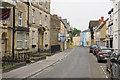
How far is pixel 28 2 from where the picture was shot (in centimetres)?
2312

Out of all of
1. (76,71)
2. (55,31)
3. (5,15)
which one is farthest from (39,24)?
(76,71)

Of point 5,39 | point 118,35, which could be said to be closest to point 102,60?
point 5,39

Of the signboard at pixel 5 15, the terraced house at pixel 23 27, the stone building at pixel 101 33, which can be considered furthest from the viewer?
the stone building at pixel 101 33

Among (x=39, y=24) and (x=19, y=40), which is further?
(x=39, y=24)

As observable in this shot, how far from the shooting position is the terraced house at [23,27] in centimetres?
1888

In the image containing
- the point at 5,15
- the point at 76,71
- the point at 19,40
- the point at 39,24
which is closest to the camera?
the point at 76,71

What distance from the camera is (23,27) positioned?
22.2 m

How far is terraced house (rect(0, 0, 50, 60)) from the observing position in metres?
18.9

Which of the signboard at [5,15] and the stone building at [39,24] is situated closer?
the signboard at [5,15]

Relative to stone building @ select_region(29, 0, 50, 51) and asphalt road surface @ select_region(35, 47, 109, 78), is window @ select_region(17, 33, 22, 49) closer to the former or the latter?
stone building @ select_region(29, 0, 50, 51)

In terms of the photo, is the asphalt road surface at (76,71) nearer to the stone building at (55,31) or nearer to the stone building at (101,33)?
the stone building at (55,31)

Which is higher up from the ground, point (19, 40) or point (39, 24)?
point (39, 24)

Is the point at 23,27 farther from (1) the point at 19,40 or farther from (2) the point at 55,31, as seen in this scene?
(2) the point at 55,31

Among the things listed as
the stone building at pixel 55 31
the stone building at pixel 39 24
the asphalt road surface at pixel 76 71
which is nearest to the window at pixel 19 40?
the stone building at pixel 39 24
